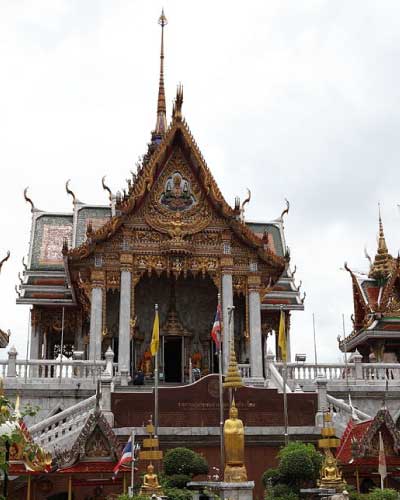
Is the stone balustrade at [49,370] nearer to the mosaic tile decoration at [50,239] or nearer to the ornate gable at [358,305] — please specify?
the mosaic tile decoration at [50,239]

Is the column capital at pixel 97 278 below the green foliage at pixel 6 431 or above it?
above

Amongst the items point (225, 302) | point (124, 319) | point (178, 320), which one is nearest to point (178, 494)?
point (124, 319)

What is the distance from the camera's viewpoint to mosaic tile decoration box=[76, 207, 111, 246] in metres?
34.3

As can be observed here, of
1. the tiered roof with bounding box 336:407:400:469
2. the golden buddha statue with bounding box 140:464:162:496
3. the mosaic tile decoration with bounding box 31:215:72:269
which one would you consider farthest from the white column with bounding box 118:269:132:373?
the golden buddha statue with bounding box 140:464:162:496

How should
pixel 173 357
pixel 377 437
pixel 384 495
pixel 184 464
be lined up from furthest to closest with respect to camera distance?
pixel 173 357
pixel 377 437
pixel 184 464
pixel 384 495

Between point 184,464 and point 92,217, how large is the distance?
67.1 ft

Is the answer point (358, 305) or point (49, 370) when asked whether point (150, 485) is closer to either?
point (49, 370)

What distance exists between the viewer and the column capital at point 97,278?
26547mm

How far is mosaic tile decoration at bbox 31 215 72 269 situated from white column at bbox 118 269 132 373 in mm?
8001

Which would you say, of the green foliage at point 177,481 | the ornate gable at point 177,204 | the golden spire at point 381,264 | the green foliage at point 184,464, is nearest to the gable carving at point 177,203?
the ornate gable at point 177,204

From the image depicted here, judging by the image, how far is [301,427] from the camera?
20.0 meters

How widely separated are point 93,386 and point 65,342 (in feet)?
50.2

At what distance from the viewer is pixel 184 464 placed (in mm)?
16375

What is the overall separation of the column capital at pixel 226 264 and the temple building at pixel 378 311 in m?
6.22
